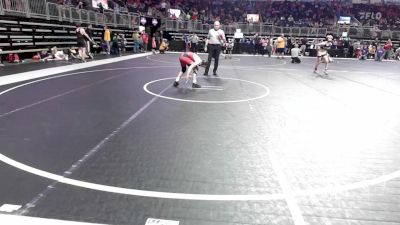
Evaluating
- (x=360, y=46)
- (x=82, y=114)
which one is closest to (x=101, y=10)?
(x=82, y=114)

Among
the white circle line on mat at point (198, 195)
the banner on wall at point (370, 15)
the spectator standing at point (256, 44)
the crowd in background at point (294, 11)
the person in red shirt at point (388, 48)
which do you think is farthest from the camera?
the banner on wall at point (370, 15)

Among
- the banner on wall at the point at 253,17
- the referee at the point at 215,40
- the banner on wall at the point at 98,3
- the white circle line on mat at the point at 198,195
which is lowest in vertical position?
the white circle line on mat at the point at 198,195

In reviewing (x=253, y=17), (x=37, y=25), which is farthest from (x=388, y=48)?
(x=37, y=25)

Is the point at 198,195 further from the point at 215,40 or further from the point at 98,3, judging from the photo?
the point at 98,3

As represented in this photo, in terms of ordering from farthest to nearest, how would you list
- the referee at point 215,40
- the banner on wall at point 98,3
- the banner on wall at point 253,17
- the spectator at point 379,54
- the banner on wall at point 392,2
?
the banner on wall at point 392,2, the banner on wall at point 253,17, the spectator at point 379,54, the banner on wall at point 98,3, the referee at point 215,40

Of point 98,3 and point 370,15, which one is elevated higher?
point 370,15

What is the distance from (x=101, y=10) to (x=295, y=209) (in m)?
22.1

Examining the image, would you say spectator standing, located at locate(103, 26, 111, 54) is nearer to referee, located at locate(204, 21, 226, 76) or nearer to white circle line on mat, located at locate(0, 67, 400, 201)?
referee, located at locate(204, 21, 226, 76)

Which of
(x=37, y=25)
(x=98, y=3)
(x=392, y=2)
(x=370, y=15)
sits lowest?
(x=37, y=25)

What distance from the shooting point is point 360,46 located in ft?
87.4

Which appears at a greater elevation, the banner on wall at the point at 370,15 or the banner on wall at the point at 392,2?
the banner on wall at the point at 392,2

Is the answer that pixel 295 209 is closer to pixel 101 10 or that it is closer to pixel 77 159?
pixel 77 159

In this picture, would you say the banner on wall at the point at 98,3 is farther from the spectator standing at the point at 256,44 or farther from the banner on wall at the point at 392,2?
the banner on wall at the point at 392,2

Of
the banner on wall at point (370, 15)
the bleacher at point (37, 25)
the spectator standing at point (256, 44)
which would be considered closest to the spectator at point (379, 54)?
the spectator standing at point (256, 44)
